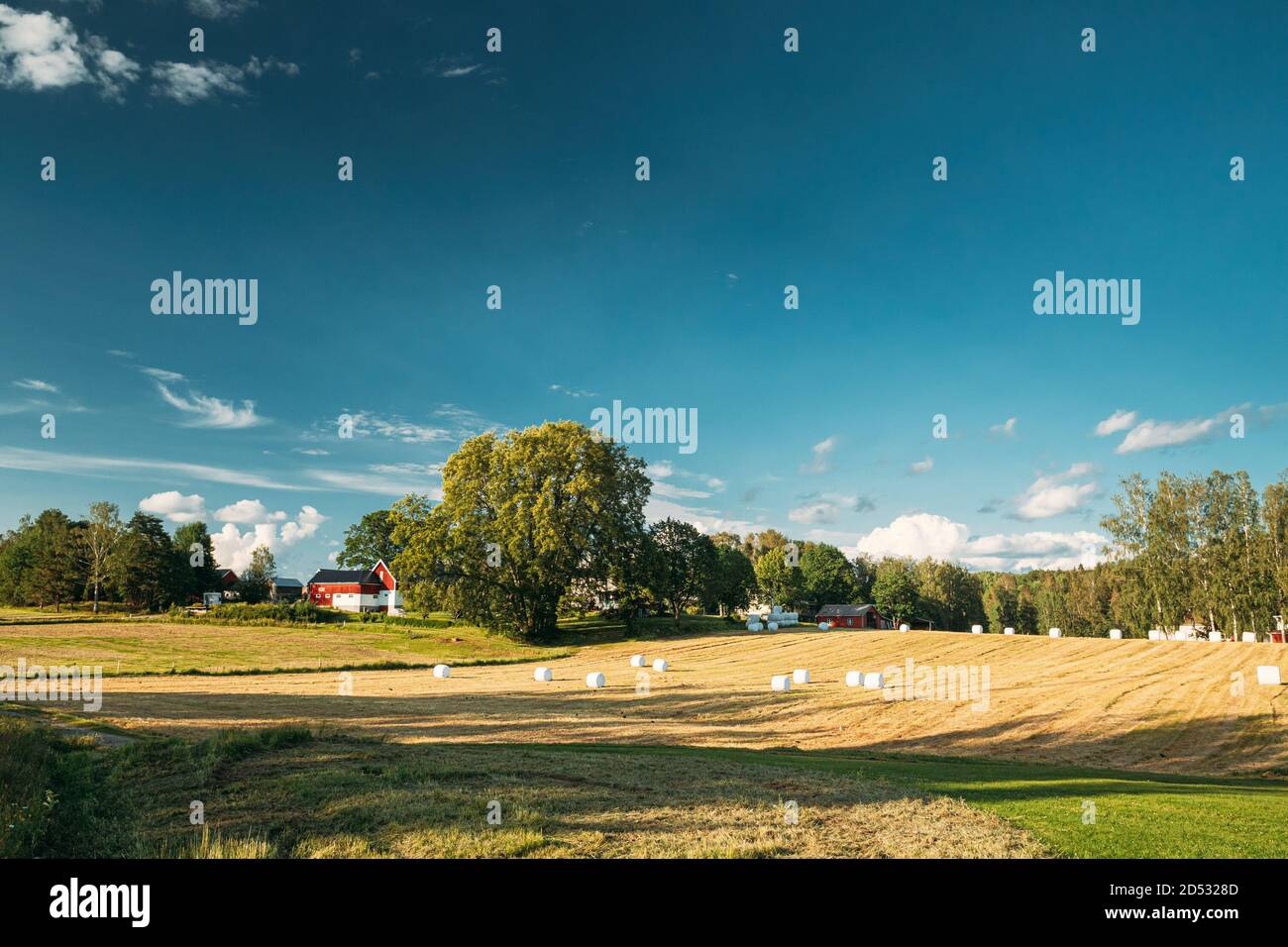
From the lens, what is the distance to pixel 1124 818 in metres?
12.7

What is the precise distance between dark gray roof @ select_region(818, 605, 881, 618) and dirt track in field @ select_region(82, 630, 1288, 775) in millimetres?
62420

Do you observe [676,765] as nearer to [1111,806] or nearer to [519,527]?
[1111,806]

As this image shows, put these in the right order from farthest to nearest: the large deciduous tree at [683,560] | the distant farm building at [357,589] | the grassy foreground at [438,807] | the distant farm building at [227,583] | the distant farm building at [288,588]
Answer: the distant farm building at [288,588], the distant farm building at [227,583], the distant farm building at [357,589], the large deciduous tree at [683,560], the grassy foreground at [438,807]

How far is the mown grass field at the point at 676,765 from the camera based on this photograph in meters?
11.2

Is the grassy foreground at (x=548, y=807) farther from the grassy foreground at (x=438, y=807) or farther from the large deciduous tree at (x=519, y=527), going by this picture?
the large deciduous tree at (x=519, y=527)

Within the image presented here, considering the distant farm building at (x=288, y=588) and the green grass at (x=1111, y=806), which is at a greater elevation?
the green grass at (x=1111, y=806)

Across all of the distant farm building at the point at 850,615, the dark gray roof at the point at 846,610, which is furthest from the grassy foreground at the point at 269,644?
the dark gray roof at the point at 846,610

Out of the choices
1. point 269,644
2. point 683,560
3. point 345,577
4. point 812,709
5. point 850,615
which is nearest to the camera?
point 812,709

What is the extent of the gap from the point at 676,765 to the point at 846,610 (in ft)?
346

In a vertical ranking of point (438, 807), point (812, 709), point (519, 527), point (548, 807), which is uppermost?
point (519, 527)

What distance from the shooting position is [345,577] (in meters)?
126

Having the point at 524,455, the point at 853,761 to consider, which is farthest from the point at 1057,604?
the point at 853,761

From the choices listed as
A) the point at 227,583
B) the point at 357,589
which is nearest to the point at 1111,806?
the point at 357,589
